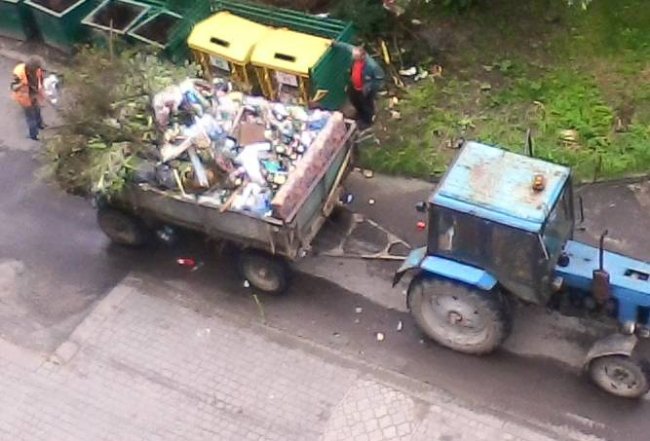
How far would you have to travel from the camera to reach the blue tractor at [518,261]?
9398 mm

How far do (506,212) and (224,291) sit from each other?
347cm

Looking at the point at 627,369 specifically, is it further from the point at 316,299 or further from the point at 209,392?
the point at 209,392

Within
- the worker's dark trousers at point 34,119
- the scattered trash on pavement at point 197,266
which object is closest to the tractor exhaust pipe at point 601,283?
the scattered trash on pavement at point 197,266

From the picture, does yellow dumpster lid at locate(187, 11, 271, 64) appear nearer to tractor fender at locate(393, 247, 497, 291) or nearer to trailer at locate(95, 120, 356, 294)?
trailer at locate(95, 120, 356, 294)

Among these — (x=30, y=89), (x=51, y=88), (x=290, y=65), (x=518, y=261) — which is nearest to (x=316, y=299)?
(x=518, y=261)

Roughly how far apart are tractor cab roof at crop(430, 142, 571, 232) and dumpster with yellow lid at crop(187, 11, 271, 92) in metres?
3.82

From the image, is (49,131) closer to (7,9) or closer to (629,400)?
(7,9)

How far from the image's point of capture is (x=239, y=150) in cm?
1098

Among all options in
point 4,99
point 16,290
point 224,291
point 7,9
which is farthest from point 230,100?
point 7,9

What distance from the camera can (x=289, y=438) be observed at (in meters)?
9.94

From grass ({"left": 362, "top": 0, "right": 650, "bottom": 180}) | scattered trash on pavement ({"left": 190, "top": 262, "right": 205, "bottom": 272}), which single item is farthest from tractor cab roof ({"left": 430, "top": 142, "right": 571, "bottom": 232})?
scattered trash on pavement ({"left": 190, "top": 262, "right": 205, "bottom": 272})

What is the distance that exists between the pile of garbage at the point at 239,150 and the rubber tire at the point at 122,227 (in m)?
0.85

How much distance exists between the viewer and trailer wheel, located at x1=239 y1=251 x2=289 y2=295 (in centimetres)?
1098

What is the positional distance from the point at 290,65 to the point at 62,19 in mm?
3849
